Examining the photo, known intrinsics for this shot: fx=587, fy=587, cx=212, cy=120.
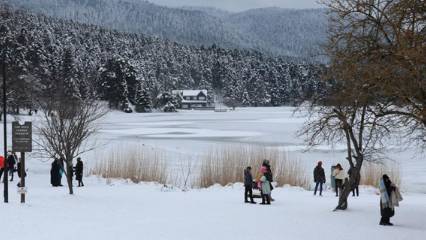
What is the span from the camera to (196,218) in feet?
49.4

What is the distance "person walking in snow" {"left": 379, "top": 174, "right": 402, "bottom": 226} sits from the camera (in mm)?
14078

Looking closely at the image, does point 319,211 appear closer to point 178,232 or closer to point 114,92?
point 178,232

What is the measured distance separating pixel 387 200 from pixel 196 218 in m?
4.76

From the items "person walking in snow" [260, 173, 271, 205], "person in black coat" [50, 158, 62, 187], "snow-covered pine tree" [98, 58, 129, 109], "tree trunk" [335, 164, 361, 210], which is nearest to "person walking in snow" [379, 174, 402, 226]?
"tree trunk" [335, 164, 361, 210]

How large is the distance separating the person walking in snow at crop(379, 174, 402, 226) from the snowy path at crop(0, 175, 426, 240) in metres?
0.29

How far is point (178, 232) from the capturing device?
12703mm

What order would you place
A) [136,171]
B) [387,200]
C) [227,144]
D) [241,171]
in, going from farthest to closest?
[227,144]
[136,171]
[241,171]
[387,200]

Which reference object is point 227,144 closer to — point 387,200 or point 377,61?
point 387,200

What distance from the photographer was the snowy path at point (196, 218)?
41.0 feet

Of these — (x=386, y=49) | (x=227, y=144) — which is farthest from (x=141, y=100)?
(x=386, y=49)

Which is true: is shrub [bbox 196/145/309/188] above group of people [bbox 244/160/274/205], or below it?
below

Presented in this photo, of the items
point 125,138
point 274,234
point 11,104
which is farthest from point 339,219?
point 11,104

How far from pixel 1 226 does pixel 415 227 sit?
9409mm

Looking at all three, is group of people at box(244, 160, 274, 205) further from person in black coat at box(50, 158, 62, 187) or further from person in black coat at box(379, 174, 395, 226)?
person in black coat at box(50, 158, 62, 187)
